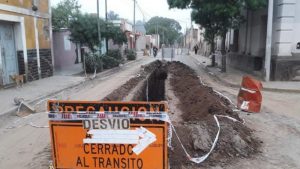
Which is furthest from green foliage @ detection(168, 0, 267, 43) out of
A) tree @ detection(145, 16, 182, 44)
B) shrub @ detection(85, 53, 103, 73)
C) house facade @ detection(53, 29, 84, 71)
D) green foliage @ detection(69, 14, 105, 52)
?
tree @ detection(145, 16, 182, 44)

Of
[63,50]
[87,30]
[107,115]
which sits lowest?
[107,115]

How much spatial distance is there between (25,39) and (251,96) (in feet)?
34.7

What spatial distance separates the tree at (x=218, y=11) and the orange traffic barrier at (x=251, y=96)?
7.57m

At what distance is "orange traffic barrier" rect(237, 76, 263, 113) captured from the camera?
885cm

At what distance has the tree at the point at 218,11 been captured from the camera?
52.8ft

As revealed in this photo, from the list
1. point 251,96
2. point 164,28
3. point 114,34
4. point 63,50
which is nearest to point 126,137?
point 251,96

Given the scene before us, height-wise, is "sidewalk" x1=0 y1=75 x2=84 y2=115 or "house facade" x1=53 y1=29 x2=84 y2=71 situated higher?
"house facade" x1=53 y1=29 x2=84 y2=71

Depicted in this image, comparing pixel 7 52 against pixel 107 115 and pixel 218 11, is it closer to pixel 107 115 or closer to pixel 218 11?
pixel 218 11

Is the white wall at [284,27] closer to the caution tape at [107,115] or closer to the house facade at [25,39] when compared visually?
the house facade at [25,39]

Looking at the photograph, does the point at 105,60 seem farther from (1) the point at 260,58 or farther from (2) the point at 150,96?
(1) the point at 260,58

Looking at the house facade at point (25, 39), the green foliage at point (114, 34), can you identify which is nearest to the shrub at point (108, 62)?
the green foliage at point (114, 34)

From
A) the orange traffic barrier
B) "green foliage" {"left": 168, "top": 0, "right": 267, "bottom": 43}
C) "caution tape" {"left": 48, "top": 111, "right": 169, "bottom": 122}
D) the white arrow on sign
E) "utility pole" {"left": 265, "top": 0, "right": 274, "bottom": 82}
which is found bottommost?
the orange traffic barrier

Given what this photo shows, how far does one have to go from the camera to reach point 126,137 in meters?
3.82

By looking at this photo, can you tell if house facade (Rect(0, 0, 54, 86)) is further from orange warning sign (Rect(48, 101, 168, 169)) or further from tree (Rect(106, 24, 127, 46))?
orange warning sign (Rect(48, 101, 168, 169))
